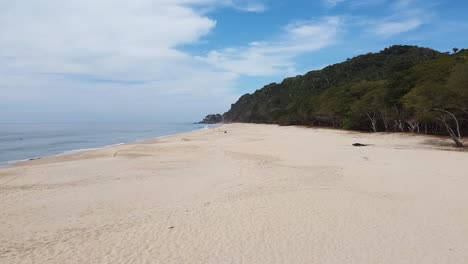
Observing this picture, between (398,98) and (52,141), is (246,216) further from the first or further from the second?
(52,141)

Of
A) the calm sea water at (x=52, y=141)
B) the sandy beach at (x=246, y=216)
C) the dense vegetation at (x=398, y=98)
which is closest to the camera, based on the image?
the sandy beach at (x=246, y=216)

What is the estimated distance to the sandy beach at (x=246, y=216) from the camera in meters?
6.32

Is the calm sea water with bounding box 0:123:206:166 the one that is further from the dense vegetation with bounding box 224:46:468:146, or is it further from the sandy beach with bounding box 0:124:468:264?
the dense vegetation with bounding box 224:46:468:146

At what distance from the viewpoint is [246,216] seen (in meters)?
8.51

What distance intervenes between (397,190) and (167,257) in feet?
25.5

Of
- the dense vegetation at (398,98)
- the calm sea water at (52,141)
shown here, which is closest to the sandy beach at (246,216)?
the dense vegetation at (398,98)

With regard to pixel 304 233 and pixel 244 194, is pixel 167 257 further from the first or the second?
pixel 244 194

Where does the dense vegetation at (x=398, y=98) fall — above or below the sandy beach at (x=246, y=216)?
above

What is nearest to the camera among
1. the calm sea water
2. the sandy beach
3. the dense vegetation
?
the sandy beach

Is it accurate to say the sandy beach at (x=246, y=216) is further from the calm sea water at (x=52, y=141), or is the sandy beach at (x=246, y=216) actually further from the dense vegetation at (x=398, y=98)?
the calm sea water at (x=52, y=141)

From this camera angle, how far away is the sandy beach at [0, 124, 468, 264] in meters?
6.32

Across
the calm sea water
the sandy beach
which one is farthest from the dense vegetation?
the calm sea water

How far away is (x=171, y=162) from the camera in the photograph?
19750 millimetres

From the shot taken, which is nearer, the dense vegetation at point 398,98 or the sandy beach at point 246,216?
the sandy beach at point 246,216
